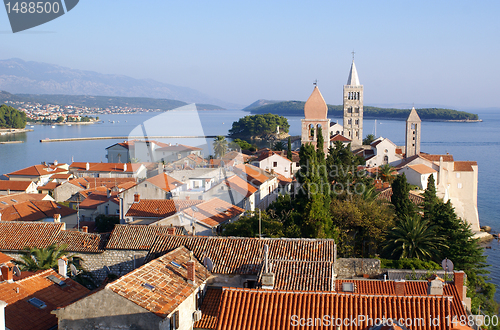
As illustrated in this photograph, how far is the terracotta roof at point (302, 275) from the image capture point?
9.44 meters

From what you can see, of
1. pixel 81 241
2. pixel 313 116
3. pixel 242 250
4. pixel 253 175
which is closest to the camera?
pixel 242 250

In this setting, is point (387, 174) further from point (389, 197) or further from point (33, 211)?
point (33, 211)

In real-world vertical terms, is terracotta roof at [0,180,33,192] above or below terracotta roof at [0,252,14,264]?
below

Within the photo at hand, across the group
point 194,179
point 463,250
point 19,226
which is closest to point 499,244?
point 463,250

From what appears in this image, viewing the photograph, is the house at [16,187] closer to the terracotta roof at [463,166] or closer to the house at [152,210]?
the house at [152,210]

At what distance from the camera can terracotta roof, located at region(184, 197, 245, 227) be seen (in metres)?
17.7

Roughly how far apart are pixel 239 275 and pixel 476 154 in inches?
3135

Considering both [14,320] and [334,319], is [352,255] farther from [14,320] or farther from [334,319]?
[14,320]

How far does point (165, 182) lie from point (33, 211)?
295 inches

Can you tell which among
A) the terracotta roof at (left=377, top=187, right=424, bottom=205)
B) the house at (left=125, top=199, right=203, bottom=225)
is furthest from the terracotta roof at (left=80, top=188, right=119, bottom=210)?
the terracotta roof at (left=377, top=187, right=424, bottom=205)

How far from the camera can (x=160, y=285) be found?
870cm

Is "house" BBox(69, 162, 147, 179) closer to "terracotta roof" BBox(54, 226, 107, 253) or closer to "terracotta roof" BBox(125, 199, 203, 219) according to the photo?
"terracotta roof" BBox(125, 199, 203, 219)

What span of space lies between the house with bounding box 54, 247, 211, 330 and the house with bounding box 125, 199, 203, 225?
9.42 m

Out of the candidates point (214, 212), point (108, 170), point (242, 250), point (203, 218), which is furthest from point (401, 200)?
point (108, 170)
